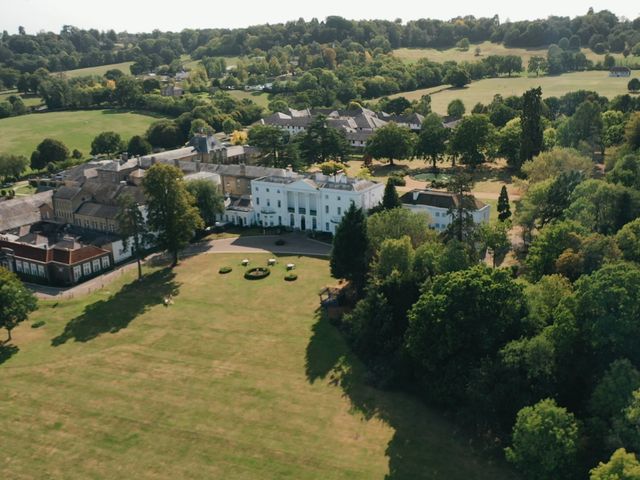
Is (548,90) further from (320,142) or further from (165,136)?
(165,136)

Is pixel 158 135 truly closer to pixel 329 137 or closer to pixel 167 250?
pixel 329 137

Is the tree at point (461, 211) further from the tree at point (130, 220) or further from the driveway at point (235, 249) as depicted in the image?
the tree at point (130, 220)

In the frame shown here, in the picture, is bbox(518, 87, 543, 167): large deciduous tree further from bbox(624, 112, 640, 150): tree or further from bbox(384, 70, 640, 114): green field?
bbox(384, 70, 640, 114): green field

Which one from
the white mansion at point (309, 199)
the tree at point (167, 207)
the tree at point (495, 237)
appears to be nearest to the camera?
the tree at point (495, 237)

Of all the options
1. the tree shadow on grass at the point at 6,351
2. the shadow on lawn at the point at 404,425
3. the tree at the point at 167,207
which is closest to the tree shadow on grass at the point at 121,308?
the tree shadow on grass at the point at 6,351

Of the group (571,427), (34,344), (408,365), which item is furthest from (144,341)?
(571,427)

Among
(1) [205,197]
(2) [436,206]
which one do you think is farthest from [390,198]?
(1) [205,197]
